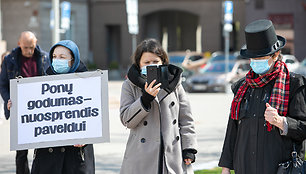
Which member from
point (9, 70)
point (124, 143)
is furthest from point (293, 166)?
point (124, 143)

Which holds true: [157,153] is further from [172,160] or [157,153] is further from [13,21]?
[13,21]

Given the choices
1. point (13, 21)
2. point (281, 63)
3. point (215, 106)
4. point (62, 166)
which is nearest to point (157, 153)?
point (62, 166)

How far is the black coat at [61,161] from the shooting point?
5.30 m

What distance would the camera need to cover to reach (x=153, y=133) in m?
5.00

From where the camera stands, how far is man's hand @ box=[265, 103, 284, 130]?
166 inches

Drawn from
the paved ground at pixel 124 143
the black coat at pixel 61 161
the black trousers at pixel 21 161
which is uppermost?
the black coat at pixel 61 161

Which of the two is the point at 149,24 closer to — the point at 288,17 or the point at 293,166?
the point at 288,17

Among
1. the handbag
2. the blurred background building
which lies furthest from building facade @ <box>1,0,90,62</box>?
the handbag

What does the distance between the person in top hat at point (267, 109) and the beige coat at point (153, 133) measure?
0.63 metres

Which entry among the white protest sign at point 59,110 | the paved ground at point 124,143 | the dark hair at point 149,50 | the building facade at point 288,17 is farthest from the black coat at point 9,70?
the building facade at point 288,17

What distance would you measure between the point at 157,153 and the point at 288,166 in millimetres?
1181

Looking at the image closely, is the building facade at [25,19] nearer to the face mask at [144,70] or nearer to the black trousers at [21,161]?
the black trousers at [21,161]

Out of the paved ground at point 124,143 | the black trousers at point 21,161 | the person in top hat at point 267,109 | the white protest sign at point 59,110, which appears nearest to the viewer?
the person in top hat at point 267,109

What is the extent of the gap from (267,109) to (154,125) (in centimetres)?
114
